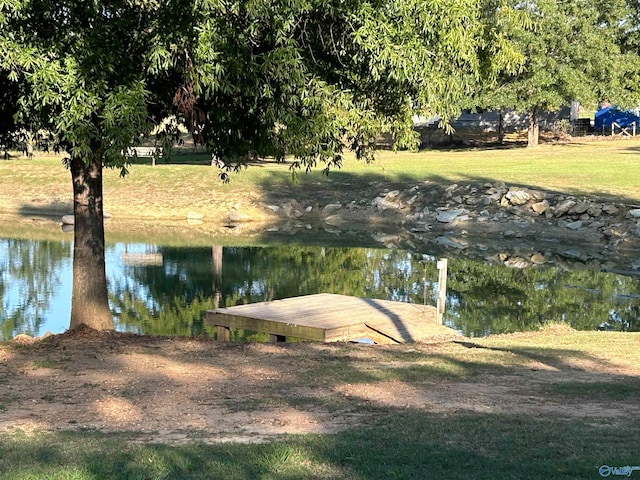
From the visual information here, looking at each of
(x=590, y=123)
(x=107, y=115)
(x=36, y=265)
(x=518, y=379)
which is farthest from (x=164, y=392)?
(x=590, y=123)

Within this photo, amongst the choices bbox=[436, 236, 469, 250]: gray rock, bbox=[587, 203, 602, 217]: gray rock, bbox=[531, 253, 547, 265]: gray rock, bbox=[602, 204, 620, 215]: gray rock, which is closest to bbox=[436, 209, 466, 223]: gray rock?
bbox=[436, 236, 469, 250]: gray rock

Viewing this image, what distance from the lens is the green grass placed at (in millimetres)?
6164

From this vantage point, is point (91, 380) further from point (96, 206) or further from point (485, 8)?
point (485, 8)

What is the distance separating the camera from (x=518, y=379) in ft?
33.4

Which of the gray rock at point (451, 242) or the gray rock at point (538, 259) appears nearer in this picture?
the gray rock at point (538, 259)

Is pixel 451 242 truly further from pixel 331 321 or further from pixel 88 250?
pixel 88 250

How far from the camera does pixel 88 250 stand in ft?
44.0

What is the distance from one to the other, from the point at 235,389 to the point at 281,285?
14512 millimetres

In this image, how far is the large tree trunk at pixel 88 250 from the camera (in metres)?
13.2

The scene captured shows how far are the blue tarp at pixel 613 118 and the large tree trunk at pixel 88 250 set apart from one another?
5679 centimetres

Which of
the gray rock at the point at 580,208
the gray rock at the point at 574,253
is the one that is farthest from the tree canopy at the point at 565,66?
the gray rock at the point at 574,253

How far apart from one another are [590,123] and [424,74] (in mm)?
63769

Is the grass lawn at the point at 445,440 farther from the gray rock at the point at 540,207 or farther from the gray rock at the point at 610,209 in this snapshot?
the gray rock at the point at 540,207
